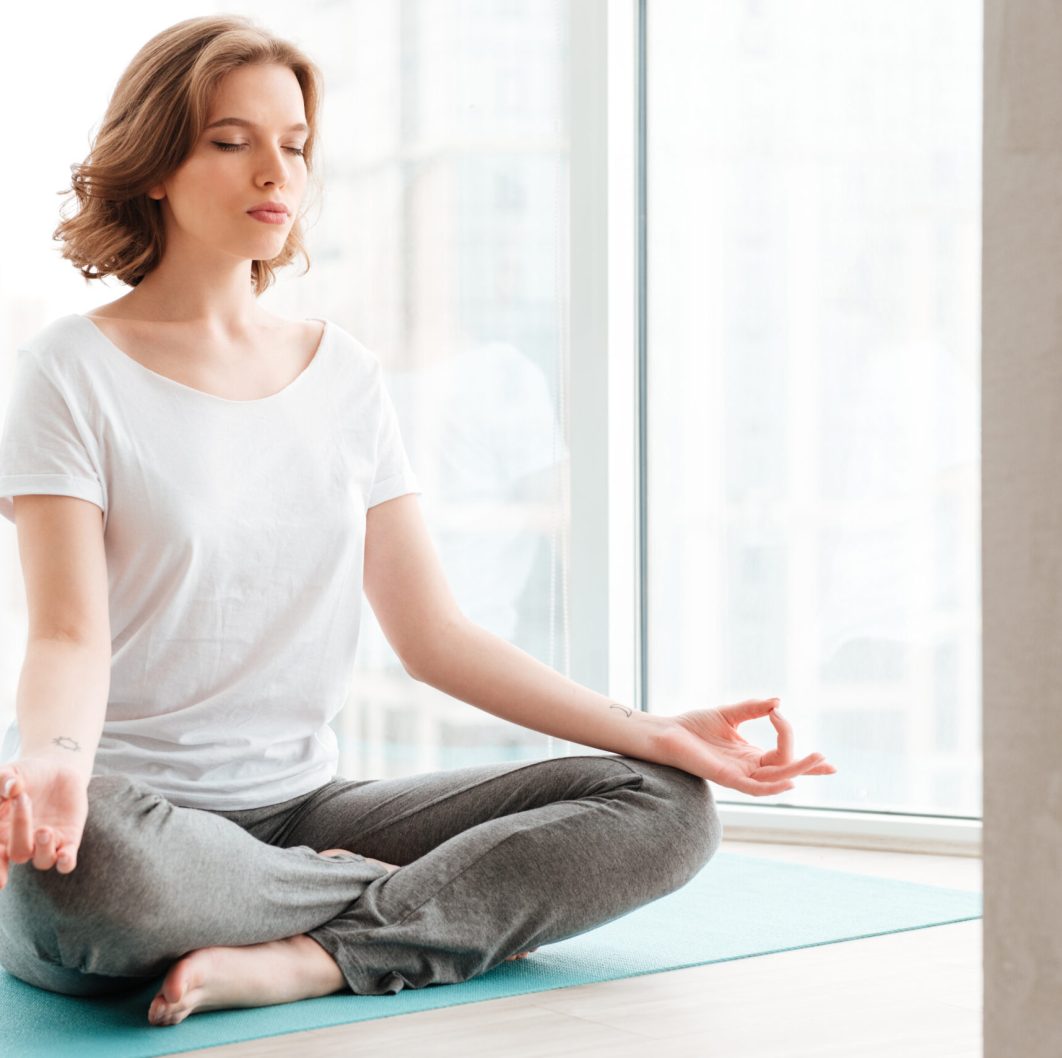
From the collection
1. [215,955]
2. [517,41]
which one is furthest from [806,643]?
[215,955]

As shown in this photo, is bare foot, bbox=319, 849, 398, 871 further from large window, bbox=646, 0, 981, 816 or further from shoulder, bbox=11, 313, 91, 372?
large window, bbox=646, 0, 981, 816

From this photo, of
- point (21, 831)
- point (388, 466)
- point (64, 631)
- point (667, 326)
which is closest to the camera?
point (21, 831)

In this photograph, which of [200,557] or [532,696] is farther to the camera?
[532,696]

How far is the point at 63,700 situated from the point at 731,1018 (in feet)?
2.09

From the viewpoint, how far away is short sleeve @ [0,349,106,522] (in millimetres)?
1456

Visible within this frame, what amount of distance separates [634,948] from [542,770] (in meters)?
0.21

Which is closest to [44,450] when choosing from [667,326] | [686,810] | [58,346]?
[58,346]

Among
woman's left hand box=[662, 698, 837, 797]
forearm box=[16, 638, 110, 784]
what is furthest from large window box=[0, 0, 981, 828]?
forearm box=[16, 638, 110, 784]

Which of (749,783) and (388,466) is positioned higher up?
(388,466)

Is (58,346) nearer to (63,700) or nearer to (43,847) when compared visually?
(63,700)

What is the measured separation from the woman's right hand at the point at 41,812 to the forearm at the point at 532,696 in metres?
0.52

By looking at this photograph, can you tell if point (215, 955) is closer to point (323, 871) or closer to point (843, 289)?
point (323, 871)

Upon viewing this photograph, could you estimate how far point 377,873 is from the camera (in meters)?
1.50

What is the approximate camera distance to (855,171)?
2428 mm
